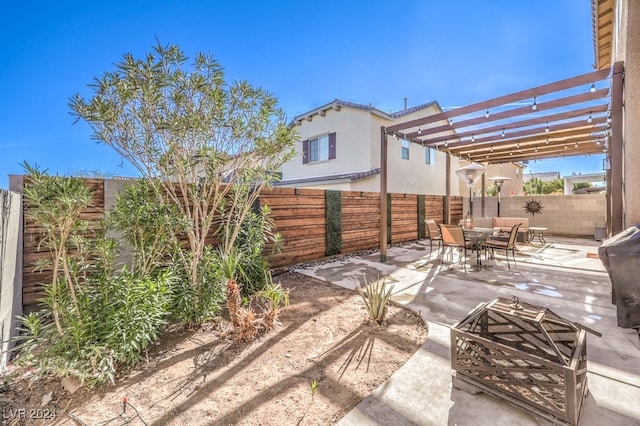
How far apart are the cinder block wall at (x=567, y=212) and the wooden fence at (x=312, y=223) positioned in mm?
5740

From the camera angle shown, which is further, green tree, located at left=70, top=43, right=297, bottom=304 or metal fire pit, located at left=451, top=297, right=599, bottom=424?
green tree, located at left=70, top=43, right=297, bottom=304

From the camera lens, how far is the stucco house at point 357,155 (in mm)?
10680

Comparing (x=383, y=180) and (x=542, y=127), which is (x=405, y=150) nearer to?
(x=542, y=127)

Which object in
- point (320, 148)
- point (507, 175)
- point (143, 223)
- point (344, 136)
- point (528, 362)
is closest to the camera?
point (528, 362)

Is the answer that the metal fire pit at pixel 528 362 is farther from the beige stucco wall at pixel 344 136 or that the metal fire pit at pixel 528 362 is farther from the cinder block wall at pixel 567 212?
the cinder block wall at pixel 567 212

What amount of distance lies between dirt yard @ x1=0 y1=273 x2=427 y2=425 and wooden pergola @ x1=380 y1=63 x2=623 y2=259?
4.09 meters

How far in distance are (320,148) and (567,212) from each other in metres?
10.7

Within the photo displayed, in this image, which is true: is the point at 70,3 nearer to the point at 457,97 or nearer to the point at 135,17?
the point at 135,17

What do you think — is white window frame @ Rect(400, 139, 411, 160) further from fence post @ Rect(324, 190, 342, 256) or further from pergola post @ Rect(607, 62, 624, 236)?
pergola post @ Rect(607, 62, 624, 236)

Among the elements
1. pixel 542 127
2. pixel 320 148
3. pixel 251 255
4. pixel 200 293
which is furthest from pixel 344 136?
Result: pixel 200 293

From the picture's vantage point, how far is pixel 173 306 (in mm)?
3117

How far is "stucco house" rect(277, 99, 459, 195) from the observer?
10.7 m

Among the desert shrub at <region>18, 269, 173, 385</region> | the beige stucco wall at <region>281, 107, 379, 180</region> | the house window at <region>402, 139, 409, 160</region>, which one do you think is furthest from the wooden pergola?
the desert shrub at <region>18, 269, 173, 385</region>

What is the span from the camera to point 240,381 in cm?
225
